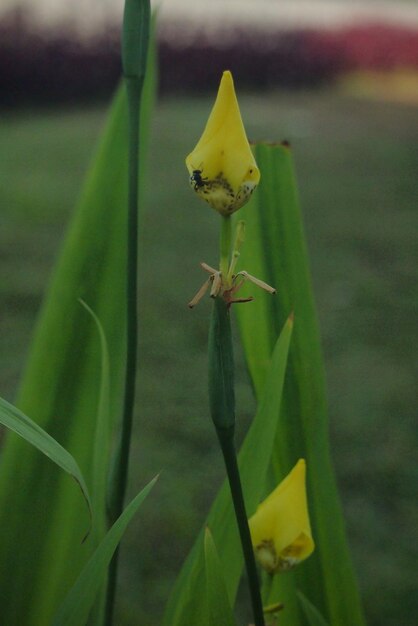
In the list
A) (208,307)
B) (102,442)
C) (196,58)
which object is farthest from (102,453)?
(196,58)

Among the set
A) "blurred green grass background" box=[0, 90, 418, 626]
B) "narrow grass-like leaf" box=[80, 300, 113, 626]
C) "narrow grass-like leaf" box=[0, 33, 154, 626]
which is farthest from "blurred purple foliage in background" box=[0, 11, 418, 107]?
"narrow grass-like leaf" box=[80, 300, 113, 626]

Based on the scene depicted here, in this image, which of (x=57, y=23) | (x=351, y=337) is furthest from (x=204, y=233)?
(x=57, y=23)

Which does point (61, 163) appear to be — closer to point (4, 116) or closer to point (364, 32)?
point (4, 116)

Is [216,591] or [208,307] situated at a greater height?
[208,307]

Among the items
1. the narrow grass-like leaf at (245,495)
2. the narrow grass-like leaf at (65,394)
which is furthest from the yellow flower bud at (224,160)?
the narrow grass-like leaf at (65,394)

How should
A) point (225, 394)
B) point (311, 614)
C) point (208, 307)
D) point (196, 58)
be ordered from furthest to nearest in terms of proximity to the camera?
point (196, 58), point (208, 307), point (311, 614), point (225, 394)

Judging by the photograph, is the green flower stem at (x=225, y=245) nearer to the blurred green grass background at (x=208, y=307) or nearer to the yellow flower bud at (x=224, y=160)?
the yellow flower bud at (x=224, y=160)

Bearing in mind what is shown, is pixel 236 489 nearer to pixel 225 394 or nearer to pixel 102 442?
pixel 225 394
